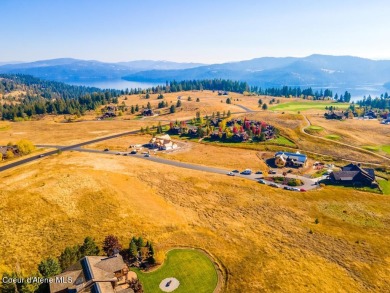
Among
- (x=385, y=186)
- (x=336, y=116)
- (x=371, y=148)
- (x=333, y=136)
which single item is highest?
(x=336, y=116)

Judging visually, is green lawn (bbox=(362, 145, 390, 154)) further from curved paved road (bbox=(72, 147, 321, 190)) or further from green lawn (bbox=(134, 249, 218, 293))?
green lawn (bbox=(134, 249, 218, 293))

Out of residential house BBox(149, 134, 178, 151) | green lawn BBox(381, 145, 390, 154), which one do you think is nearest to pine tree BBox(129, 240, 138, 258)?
residential house BBox(149, 134, 178, 151)

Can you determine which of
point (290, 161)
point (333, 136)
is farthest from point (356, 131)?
point (290, 161)

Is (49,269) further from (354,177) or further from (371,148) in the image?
(371,148)

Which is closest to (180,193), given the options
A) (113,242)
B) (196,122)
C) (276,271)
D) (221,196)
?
(221,196)

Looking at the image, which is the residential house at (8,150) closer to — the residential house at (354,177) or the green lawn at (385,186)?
the residential house at (354,177)

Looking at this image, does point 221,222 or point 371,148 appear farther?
point 371,148

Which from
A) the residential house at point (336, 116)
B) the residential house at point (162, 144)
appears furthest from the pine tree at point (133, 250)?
the residential house at point (336, 116)
